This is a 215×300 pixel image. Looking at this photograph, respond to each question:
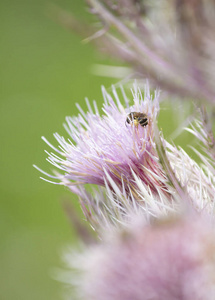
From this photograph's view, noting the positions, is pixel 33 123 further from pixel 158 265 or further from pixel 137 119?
pixel 158 265

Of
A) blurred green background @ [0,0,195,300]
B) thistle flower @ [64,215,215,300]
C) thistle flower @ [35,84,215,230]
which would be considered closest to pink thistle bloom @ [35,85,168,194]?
thistle flower @ [35,84,215,230]

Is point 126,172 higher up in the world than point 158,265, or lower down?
higher up

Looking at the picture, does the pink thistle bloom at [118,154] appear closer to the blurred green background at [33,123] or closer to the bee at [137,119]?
the bee at [137,119]

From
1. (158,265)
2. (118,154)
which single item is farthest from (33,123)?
(158,265)

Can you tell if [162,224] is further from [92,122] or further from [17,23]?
[17,23]

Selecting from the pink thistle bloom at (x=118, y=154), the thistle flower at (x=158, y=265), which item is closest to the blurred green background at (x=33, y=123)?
the pink thistle bloom at (x=118, y=154)

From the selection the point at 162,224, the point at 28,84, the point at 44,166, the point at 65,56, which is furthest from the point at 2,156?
the point at 162,224
